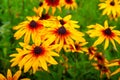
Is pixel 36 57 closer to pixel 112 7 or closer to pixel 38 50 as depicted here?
pixel 38 50

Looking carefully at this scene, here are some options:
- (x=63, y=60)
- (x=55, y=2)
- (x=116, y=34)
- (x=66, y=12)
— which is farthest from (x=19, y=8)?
(x=116, y=34)

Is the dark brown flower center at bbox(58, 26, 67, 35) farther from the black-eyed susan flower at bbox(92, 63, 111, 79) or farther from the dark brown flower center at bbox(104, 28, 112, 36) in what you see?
the black-eyed susan flower at bbox(92, 63, 111, 79)

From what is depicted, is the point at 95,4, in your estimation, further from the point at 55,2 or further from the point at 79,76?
the point at 79,76

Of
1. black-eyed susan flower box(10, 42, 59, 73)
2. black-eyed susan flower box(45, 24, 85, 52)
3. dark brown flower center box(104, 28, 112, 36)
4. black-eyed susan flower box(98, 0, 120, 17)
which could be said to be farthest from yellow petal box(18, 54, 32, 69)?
black-eyed susan flower box(98, 0, 120, 17)

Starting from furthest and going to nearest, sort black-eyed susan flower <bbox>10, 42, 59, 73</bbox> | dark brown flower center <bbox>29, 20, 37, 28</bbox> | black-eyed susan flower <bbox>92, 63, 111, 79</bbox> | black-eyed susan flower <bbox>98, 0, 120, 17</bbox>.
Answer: black-eyed susan flower <bbox>98, 0, 120, 17</bbox>
black-eyed susan flower <bbox>92, 63, 111, 79</bbox>
dark brown flower center <bbox>29, 20, 37, 28</bbox>
black-eyed susan flower <bbox>10, 42, 59, 73</bbox>

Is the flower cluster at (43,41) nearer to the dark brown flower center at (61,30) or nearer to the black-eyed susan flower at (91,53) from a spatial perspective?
the dark brown flower center at (61,30)

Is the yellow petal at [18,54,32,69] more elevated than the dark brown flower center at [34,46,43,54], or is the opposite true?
the dark brown flower center at [34,46,43,54]
